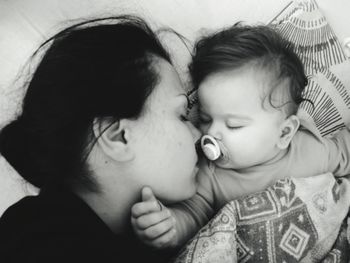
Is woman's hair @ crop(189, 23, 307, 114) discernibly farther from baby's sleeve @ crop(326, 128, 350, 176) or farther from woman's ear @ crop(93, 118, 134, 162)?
woman's ear @ crop(93, 118, 134, 162)

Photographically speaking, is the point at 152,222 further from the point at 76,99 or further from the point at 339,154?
the point at 339,154

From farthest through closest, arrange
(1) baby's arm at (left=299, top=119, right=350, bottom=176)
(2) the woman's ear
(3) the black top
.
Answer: (1) baby's arm at (left=299, top=119, right=350, bottom=176)
(2) the woman's ear
(3) the black top

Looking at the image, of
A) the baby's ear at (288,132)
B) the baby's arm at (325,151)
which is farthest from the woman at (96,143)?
the baby's arm at (325,151)

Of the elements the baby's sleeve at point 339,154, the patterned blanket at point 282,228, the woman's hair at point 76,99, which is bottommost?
the baby's sleeve at point 339,154

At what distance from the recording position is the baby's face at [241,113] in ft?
3.19

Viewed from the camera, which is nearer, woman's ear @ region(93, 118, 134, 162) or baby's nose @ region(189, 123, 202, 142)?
woman's ear @ region(93, 118, 134, 162)

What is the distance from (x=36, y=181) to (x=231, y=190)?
20.7 inches

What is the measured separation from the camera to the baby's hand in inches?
33.9

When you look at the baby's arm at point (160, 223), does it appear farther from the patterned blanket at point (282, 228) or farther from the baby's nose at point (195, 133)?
the baby's nose at point (195, 133)

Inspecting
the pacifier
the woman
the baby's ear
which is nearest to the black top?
the woman

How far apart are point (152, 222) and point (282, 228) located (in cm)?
33

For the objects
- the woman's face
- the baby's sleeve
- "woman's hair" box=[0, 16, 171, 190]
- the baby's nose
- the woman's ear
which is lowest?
the baby's sleeve

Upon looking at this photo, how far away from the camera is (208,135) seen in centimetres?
101

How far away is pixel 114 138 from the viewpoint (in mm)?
851
